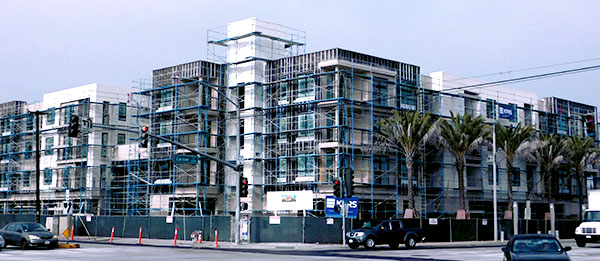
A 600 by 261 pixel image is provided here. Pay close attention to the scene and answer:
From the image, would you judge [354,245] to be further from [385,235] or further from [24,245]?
[24,245]

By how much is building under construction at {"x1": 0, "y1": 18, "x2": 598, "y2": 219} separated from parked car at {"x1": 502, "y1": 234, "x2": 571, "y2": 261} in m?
30.1

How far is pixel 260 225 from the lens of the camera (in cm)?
4422

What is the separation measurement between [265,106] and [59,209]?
24.1 m

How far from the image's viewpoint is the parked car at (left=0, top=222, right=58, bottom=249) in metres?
34.4

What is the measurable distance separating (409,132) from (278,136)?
1144 cm

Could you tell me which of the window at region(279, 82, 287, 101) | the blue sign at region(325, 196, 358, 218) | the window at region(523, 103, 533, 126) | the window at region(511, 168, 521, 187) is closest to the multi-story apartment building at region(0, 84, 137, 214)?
the window at region(279, 82, 287, 101)

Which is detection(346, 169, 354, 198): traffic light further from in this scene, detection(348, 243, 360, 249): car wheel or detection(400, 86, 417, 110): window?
detection(400, 86, 417, 110): window

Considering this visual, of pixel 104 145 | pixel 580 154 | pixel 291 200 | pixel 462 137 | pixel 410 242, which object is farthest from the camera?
pixel 104 145

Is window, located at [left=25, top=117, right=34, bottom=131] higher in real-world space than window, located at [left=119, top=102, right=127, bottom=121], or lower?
lower

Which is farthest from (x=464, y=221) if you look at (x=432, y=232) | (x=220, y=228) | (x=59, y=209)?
(x=59, y=209)

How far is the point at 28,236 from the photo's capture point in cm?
3441

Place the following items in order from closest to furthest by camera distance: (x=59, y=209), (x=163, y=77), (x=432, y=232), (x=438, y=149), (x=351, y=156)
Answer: (x=432, y=232)
(x=351, y=156)
(x=438, y=149)
(x=163, y=77)
(x=59, y=209)

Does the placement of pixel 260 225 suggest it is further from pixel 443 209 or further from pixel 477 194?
pixel 477 194

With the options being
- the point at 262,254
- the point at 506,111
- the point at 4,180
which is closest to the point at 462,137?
the point at 506,111
